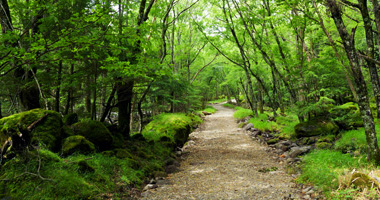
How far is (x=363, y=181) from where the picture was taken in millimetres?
3480

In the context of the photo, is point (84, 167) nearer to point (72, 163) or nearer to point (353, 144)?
point (72, 163)

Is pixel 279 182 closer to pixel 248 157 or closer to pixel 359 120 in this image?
pixel 248 157

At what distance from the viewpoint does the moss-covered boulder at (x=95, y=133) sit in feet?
19.2

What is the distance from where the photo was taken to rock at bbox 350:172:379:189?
11.2ft

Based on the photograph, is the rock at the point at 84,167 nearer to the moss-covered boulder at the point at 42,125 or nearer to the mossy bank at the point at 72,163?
the mossy bank at the point at 72,163

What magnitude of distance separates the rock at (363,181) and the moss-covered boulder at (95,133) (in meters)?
5.84

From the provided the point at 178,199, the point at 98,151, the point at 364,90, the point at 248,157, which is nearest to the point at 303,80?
the point at 248,157

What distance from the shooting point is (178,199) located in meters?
4.38

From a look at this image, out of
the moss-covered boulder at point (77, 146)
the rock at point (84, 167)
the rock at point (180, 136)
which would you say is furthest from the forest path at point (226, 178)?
the moss-covered boulder at point (77, 146)

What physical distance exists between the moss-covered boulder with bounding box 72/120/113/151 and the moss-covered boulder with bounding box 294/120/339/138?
7168mm

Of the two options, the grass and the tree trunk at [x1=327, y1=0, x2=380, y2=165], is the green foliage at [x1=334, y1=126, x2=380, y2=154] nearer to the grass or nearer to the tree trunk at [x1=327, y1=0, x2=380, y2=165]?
the tree trunk at [x1=327, y1=0, x2=380, y2=165]

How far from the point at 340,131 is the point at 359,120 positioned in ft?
2.95

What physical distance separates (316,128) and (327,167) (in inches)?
152

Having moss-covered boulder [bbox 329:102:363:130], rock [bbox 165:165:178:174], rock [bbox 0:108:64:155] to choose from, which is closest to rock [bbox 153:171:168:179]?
rock [bbox 165:165:178:174]
